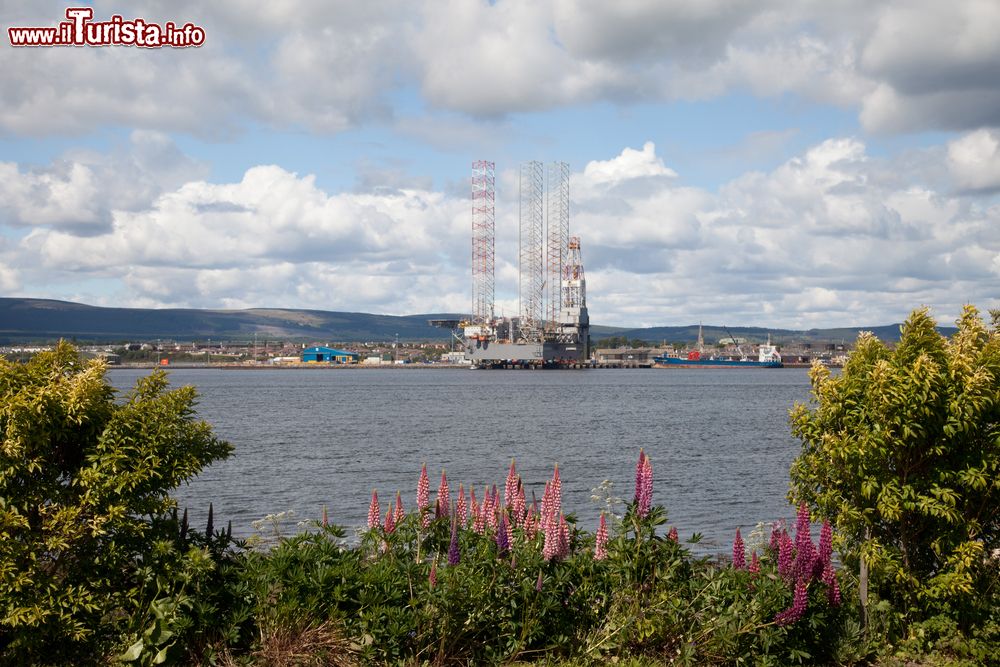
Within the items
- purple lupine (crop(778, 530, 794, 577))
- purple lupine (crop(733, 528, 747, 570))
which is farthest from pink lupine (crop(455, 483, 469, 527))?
purple lupine (crop(778, 530, 794, 577))

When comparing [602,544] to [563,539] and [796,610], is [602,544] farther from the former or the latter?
[796,610]

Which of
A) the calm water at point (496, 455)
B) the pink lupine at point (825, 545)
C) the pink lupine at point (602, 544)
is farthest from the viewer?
the calm water at point (496, 455)

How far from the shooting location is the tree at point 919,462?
8.59 m

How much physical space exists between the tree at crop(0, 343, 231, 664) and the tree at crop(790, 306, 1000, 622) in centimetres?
594

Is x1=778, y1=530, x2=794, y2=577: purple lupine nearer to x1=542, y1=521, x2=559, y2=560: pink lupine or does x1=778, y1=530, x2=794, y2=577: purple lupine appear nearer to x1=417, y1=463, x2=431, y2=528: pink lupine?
x1=542, y1=521, x2=559, y2=560: pink lupine

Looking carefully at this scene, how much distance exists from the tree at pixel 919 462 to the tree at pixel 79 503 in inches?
234

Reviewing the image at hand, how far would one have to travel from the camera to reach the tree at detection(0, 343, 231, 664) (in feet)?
24.9

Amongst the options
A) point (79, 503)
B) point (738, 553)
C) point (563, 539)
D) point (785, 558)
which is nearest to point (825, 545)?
point (785, 558)

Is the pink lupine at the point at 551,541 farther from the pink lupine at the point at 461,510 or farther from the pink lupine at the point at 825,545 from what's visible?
the pink lupine at the point at 825,545

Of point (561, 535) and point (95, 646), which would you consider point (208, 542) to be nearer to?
point (95, 646)

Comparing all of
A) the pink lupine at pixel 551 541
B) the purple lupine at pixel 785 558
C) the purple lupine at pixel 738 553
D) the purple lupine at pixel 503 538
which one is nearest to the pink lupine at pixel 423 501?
the purple lupine at pixel 503 538

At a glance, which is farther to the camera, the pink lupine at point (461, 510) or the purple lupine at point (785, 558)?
the pink lupine at point (461, 510)

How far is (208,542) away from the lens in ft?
27.9

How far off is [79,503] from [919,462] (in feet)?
→ 24.7
